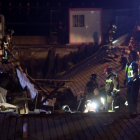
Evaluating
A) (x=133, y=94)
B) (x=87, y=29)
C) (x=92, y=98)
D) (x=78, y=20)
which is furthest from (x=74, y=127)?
(x=78, y=20)

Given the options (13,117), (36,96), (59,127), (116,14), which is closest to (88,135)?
(59,127)

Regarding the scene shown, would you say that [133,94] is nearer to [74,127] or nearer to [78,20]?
[74,127]

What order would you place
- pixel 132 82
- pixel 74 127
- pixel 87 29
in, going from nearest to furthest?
pixel 74 127, pixel 132 82, pixel 87 29

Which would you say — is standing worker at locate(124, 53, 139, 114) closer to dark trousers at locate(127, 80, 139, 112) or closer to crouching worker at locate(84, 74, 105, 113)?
dark trousers at locate(127, 80, 139, 112)

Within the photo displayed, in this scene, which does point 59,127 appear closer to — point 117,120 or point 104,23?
Answer: point 117,120

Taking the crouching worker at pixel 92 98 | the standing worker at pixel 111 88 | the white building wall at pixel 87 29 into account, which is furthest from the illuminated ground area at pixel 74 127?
the white building wall at pixel 87 29

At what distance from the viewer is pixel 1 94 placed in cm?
1030

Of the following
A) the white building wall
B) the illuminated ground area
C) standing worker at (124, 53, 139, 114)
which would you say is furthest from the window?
the illuminated ground area

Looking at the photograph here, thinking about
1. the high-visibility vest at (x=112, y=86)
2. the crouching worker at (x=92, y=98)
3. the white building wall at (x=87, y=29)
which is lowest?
the crouching worker at (x=92, y=98)

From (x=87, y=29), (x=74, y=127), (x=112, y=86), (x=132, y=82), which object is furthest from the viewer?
(x=87, y=29)

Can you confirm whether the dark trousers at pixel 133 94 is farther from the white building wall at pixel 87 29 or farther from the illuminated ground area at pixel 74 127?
the white building wall at pixel 87 29

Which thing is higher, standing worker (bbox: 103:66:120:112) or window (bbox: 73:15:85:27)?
window (bbox: 73:15:85:27)

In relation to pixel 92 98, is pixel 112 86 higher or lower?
higher

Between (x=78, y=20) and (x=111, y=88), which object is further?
(x=78, y=20)
